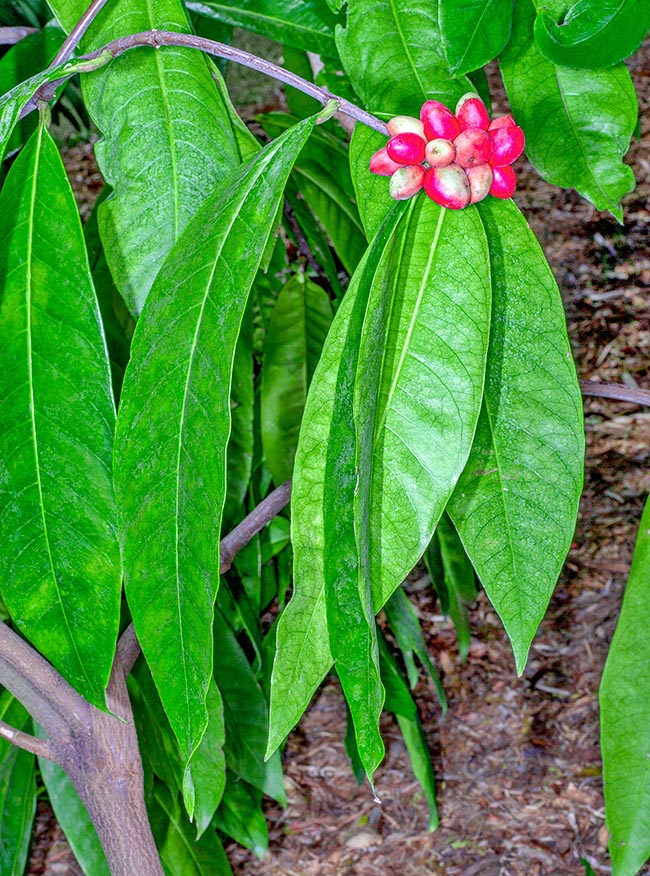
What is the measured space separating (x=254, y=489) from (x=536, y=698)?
26.0 inches

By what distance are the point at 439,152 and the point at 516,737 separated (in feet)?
4.28

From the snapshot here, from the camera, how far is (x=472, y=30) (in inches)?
20.6

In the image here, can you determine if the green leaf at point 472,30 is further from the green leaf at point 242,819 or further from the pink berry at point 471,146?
the green leaf at point 242,819

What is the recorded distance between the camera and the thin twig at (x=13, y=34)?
894mm

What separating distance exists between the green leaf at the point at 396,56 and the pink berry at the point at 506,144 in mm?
85

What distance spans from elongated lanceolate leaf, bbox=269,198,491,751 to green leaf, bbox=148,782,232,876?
77 centimetres

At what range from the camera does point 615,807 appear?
769mm

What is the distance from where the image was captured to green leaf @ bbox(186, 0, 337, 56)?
75 centimetres

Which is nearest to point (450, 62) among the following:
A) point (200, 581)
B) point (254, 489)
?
point (200, 581)

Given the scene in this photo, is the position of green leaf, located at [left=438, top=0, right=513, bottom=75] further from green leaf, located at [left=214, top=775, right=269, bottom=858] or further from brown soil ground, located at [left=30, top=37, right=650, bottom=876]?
brown soil ground, located at [left=30, top=37, right=650, bottom=876]

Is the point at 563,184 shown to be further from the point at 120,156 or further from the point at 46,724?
the point at 46,724

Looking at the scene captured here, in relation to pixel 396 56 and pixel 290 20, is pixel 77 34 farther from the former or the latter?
pixel 290 20

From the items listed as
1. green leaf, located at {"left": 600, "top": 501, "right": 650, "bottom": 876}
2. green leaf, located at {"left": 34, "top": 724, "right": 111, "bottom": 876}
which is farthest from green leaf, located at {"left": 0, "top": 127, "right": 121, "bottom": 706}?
green leaf, located at {"left": 34, "top": 724, "right": 111, "bottom": 876}

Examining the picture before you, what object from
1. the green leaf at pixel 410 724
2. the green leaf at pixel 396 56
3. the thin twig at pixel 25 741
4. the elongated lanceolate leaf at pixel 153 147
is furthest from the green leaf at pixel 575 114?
the green leaf at pixel 410 724
